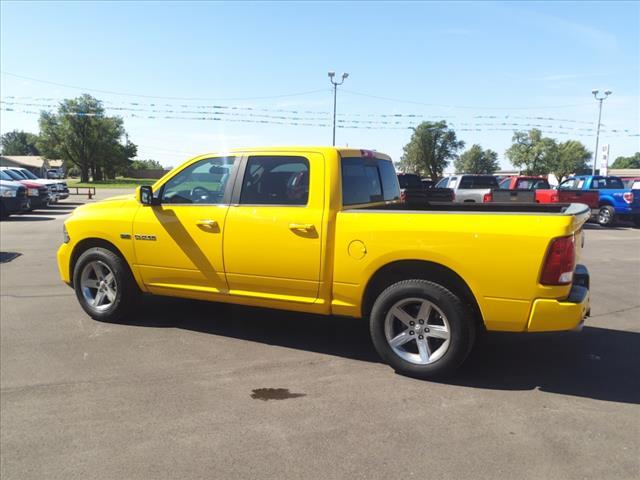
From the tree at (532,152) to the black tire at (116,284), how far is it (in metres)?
87.2

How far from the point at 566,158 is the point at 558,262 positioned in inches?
3659

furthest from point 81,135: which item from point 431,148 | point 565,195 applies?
point 565,195

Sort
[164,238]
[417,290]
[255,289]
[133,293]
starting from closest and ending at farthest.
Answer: [417,290]
[255,289]
[164,238]
[133,293]

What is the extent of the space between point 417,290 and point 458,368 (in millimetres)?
741

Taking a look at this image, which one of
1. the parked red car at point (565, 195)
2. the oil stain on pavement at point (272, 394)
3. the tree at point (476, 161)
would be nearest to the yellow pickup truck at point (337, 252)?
the oil stain on pavement at point (272, 394)

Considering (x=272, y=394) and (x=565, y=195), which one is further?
(x=565, y=195)

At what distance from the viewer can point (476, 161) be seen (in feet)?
366

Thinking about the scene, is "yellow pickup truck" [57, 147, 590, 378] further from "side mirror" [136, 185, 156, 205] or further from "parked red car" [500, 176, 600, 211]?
"parked red car" [500, 176, 600, 211]

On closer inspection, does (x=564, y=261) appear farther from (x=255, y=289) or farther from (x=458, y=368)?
(x=255, y=289)

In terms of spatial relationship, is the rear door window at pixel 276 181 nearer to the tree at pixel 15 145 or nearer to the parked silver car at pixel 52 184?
the parked silver car at pixel 52 184

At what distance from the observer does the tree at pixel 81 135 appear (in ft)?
246

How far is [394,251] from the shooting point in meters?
3.87

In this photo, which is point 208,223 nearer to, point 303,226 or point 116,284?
point 303,226

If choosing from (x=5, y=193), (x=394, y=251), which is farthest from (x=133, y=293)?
(x=5, y=193)
